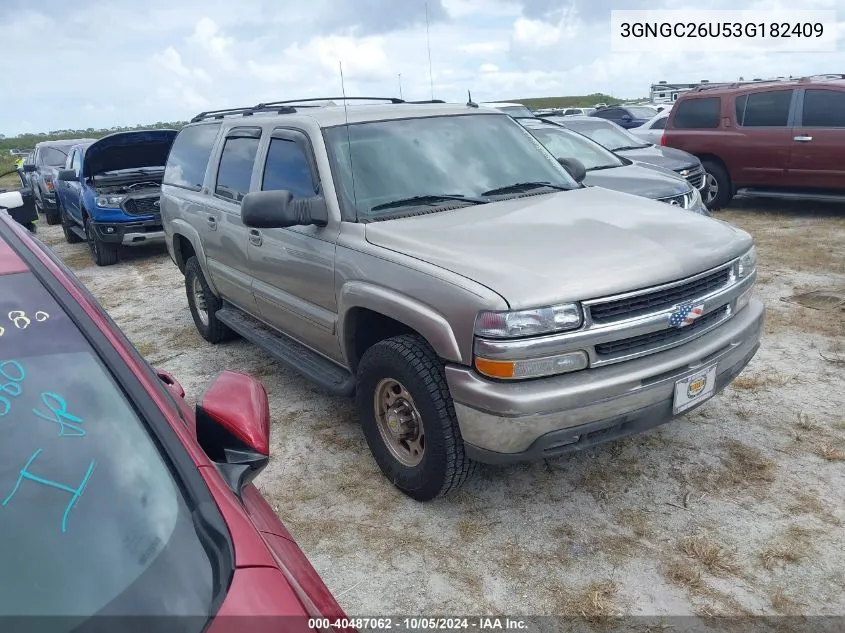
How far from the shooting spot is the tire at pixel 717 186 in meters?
→ 10.2

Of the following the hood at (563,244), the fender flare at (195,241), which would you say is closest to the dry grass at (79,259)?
the fender flare at (195,241)

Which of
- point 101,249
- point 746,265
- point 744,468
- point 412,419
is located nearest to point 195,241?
point 412,419

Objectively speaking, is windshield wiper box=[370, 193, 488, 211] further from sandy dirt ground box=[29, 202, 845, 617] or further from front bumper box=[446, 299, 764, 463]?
sandy dirt ground box=[29, 202, 845, 617]

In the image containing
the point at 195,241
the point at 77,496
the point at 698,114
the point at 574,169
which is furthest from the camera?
the point at 698,114

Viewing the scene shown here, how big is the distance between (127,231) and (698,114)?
8866 mm

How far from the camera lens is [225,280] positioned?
200 inches

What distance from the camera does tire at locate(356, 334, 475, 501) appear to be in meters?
3.00

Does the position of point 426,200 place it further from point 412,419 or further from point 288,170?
point 412,419

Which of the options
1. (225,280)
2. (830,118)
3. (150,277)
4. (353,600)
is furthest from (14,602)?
(830,118)

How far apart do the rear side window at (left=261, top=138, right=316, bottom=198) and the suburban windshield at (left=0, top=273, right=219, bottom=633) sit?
2.27m

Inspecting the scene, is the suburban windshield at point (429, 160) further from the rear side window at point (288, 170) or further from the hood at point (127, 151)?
the hood at point (127, 151)

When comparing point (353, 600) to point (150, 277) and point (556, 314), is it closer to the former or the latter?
point (556, 314)

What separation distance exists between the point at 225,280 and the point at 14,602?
3973 millimetres

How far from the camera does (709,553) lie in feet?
9.38
